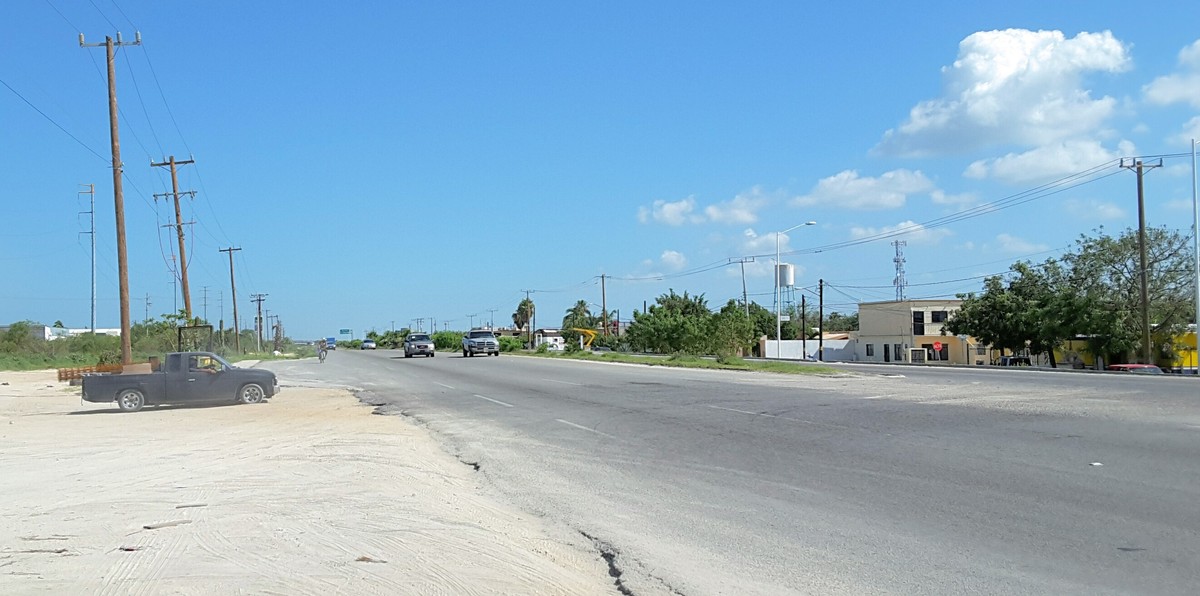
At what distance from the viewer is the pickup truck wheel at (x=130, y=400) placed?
2431 cm

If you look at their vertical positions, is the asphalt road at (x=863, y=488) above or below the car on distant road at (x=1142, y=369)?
above

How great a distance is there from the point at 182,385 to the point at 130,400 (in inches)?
48.1

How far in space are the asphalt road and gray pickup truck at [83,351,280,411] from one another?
15.0 ft

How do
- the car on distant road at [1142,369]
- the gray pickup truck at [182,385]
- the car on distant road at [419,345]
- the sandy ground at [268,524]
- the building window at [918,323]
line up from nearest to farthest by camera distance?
the sandy ground at [268,524] < the gray pickup truck at [182,385] < the car on distant road at [1142,369] < the car on distant road at [419,345] < the building window at [918,323]

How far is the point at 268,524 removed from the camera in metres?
8.71

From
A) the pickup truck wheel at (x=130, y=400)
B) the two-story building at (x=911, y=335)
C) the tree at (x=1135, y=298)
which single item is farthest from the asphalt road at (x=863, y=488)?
the two-story building at (x=911, y=335)

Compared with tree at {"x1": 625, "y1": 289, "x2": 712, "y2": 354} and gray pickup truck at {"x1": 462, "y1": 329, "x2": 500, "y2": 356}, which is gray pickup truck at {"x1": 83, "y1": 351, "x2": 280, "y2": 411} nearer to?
tree at {"x1": 625, "y1": 289, "x2": 712, "y2": 354}

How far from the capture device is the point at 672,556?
26.2 ft

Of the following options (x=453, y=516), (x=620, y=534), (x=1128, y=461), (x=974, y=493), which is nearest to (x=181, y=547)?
(x=453, y=516)

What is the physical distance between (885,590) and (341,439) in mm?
11538

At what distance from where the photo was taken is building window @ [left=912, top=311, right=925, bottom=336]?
102562mm

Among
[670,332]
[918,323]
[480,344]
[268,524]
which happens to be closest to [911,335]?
[918,323]

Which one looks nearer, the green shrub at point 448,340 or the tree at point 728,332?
the tree at point 728,332

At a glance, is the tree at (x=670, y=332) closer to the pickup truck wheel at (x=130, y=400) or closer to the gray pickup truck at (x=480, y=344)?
the gray pickup truck at (x=480, y=344)
